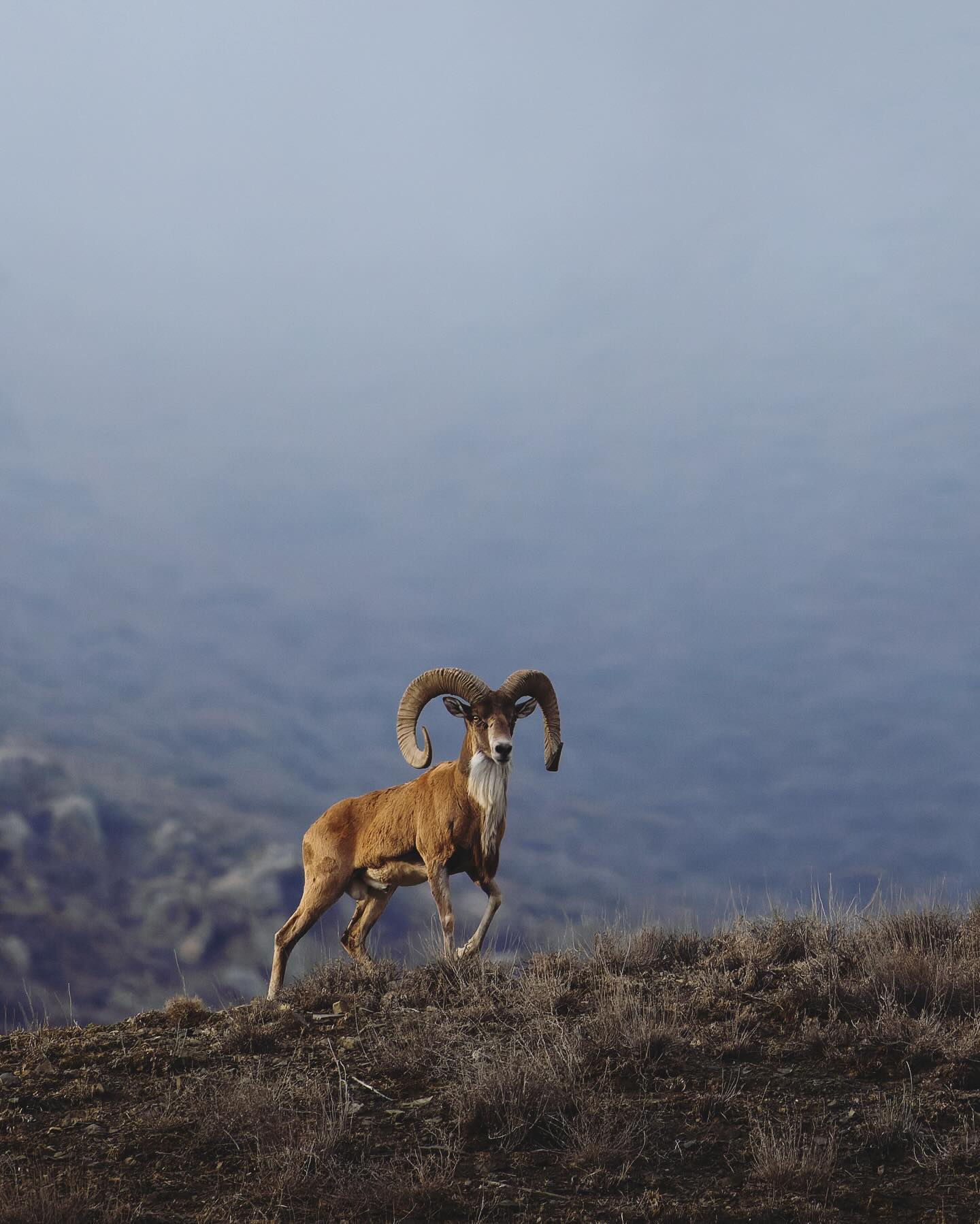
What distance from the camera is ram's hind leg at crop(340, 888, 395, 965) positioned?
540 inches

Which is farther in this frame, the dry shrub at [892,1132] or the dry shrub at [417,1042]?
the dry shrub at [417,1042]

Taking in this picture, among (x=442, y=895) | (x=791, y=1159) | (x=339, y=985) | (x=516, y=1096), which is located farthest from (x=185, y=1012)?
(x=791, y=1159)

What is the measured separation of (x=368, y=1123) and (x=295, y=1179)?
3.12 ft

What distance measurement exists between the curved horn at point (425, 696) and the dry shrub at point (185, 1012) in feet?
12.3

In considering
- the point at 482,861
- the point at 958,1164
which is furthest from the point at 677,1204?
the point at 482,861

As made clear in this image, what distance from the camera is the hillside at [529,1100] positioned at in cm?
642

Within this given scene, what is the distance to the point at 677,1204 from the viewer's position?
630cm

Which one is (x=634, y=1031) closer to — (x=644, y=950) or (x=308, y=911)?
(x=644, y=950)

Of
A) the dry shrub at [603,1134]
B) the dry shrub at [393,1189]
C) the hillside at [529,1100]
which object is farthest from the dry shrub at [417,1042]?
the dry shrub at [393,1189]

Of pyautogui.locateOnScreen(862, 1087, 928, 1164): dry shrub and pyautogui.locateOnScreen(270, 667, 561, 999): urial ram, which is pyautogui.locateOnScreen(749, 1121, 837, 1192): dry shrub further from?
pyautogui.locateOnScreen(270, 667, 561, 999): urial ram

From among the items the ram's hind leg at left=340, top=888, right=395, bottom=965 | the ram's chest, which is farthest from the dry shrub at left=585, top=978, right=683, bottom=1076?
the ram's hind leg at left=340, top=888, right=395, bottom=965

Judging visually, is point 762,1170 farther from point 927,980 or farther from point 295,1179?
point 927,980

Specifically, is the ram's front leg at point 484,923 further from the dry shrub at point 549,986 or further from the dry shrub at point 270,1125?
the dry shrub at point 270,1125

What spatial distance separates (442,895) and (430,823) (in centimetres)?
83
